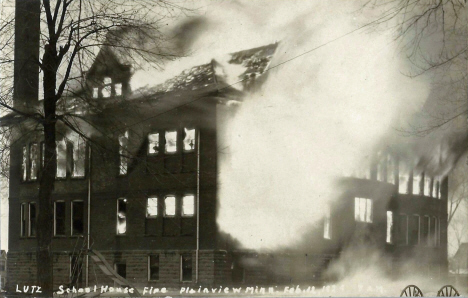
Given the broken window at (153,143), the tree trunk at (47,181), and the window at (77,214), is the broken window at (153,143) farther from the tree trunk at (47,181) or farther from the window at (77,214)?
the tree trunk at (47,181)

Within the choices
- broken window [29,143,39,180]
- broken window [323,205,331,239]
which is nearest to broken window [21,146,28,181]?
broken window [29,143,39,180]

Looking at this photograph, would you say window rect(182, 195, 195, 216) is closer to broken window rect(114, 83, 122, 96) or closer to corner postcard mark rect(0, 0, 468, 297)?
corner postcard mark rect(0, 0, 468, 297)

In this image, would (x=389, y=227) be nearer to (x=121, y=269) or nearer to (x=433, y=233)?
(x=433, y=233)

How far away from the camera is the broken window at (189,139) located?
409 inches

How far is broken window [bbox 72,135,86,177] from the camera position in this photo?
1087cm

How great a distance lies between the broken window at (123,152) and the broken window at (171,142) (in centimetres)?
68

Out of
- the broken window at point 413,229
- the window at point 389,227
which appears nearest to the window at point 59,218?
the window at point 389,227

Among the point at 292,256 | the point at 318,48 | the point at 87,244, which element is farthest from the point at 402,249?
the point at 87,244

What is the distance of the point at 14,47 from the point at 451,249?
7.29 meters

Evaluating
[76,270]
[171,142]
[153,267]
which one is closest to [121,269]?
[153,267]

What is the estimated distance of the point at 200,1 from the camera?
10.6 meters

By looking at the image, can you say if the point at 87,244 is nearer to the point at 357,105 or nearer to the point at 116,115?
the point at 116,115

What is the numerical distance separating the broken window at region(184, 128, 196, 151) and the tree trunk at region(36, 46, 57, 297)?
2082 millimetres

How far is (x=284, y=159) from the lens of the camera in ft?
34.6
